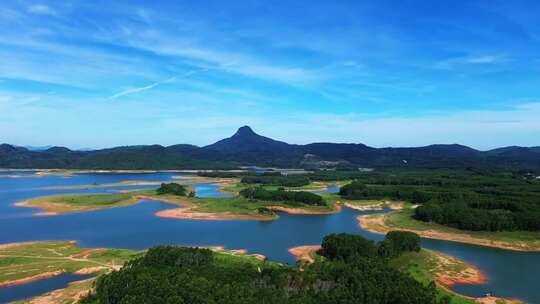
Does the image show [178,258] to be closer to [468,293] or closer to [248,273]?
[248,273]

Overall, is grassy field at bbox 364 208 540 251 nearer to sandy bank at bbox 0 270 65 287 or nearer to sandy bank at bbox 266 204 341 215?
sandy bank at bbox 266 204 341 215

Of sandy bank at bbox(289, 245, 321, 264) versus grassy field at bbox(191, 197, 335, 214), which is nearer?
sandy bank at bbox(289, 245, 321, 264)

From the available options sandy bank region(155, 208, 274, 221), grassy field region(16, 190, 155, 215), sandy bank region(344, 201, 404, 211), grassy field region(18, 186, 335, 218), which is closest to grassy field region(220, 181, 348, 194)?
grassy field region(18, 186, 335, 218)

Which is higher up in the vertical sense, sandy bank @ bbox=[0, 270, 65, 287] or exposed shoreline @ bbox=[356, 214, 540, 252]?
exposed shoreline @ bbox=[356, 214, 540, 252]

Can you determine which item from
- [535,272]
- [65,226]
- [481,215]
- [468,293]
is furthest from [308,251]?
[65,226]

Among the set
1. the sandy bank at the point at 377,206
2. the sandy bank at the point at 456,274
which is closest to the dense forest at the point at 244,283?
the sandy bank at the point at 456,274

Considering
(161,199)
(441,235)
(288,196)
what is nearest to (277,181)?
(288,196)

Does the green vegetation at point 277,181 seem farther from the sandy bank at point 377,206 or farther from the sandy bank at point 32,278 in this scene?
the sandy bank at point 32,278

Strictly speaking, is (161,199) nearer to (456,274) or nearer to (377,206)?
(377,206)
